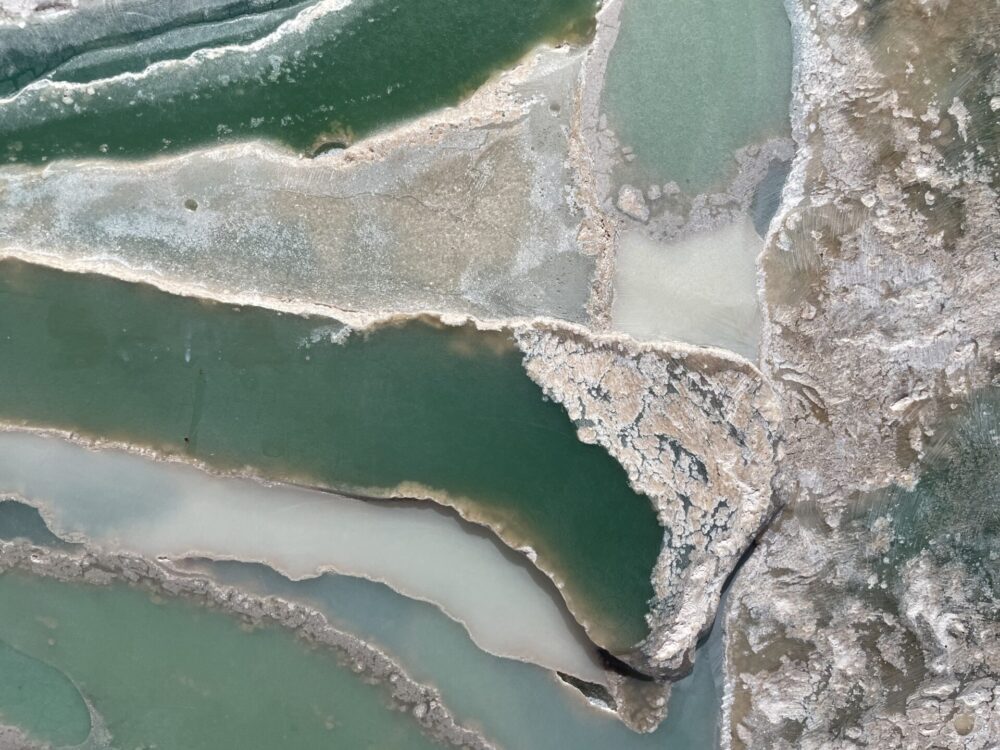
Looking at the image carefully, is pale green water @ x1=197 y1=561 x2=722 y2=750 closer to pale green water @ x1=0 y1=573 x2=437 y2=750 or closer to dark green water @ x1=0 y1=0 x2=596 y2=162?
pale green water @ x1=0 y1=573 x2=437 y2=750

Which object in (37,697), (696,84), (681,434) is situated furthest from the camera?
(696,84)

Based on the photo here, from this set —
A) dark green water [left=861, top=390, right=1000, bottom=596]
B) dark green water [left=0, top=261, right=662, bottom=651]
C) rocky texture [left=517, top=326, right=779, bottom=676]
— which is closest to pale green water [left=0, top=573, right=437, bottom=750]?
dark green water [left=0, top=261, right=662, bottom=651]

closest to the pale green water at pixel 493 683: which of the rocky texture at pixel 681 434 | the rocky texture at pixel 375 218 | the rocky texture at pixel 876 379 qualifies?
the rocky texture at pixel 876 379

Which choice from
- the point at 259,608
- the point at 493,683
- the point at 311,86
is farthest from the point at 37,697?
the point at 311,86

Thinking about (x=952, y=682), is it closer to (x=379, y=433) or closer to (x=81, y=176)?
(x=379, y=433)

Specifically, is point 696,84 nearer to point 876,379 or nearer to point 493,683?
point 876,379

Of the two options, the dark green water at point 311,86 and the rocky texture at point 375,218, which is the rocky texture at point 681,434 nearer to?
the rocky texture at point 375,218

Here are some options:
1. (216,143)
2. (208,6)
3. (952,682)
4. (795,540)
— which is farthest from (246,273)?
(952,682)
